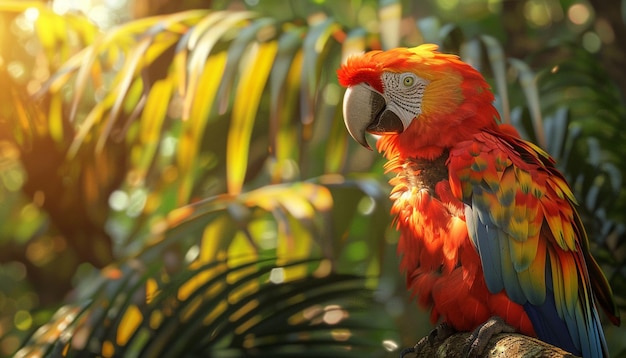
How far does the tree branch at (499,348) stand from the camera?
0.62 m

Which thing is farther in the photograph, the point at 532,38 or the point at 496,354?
the point at 532,38

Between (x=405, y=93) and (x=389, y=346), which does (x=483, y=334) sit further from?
(x=389, y=346)

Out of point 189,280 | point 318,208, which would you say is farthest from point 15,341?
point 318,208

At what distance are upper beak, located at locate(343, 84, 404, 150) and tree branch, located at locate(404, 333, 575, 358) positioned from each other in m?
0.30

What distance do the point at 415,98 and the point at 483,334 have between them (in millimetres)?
350

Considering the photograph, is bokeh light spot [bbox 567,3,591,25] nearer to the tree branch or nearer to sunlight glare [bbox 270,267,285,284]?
sunlight glare [bbox 270,267,285,284]

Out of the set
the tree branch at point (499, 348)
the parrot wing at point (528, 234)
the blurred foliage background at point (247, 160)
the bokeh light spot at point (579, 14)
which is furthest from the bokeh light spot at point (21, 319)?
the bokeh light spot at point (579, 14)

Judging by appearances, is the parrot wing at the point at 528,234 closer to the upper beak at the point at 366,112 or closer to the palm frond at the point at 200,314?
the upper beak at the point at 366,112

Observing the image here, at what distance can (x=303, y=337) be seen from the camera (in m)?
1.27

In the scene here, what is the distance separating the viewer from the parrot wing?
2.81ft

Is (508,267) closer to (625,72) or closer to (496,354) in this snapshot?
(496,354)

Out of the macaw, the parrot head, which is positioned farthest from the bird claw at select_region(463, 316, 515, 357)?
the parrot head

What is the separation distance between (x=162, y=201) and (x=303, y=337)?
0.89m

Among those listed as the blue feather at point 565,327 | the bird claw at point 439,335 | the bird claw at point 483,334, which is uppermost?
the bird claw at point 483,334
